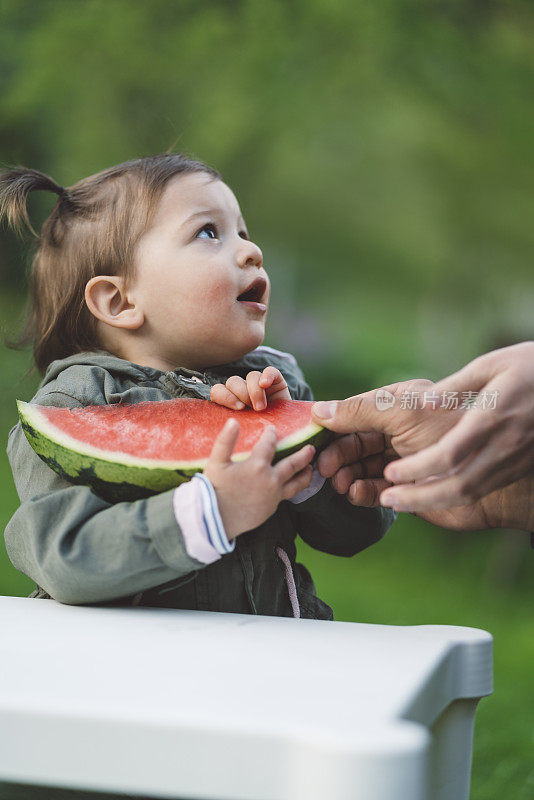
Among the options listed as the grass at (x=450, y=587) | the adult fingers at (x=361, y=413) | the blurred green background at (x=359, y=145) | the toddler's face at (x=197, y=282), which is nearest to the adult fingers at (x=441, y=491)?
the adult fingers at (x=361, y=413)

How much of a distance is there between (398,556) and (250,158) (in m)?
2.29

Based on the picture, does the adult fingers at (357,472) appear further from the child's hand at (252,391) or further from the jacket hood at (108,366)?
the jacket hood at (108,366)

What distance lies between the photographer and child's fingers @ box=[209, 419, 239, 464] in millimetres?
1029

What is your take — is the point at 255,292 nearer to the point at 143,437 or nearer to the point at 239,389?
the point at 239,389

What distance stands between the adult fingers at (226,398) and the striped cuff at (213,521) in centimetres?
26

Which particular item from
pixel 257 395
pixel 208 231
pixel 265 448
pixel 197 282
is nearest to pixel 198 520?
pixel 265 448

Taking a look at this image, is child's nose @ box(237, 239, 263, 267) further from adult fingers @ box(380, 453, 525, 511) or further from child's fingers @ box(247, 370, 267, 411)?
adult fingers @ box(380, 453, 525, 511)

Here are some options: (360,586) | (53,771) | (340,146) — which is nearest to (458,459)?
(53,771)

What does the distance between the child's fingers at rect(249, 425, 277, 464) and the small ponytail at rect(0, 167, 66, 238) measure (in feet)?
2.43

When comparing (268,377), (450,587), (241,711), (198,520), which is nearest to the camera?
(241,711)

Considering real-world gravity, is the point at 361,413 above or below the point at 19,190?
below

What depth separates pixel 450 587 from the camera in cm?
405

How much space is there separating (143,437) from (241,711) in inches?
23.1

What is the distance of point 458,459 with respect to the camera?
1.03 metres
